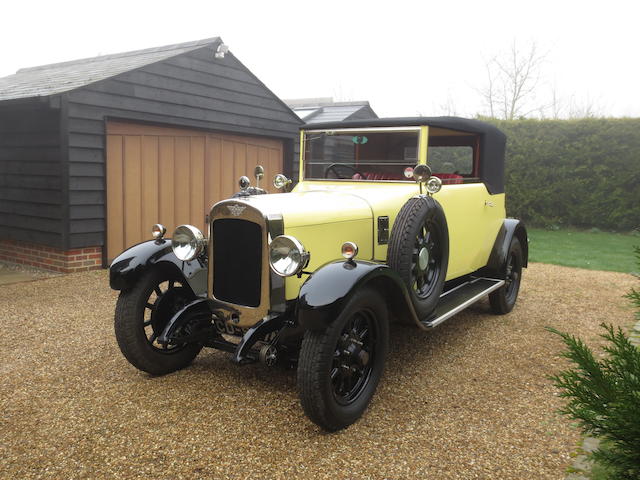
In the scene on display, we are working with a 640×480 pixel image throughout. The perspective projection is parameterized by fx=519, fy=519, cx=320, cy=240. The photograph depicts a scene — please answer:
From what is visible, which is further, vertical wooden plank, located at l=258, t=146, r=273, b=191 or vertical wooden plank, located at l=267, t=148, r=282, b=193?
vertical wooden plank, located at l=267, t=148, r=282, b=193

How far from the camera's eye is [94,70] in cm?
791

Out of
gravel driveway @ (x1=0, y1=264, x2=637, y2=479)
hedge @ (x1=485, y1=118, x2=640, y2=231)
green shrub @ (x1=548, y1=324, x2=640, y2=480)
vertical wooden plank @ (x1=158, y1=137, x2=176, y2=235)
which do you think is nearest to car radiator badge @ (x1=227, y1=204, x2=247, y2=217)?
gravel driveway @ (x1=0, y1=264, x2=637, y2=479)

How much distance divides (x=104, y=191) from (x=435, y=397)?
17.8ft

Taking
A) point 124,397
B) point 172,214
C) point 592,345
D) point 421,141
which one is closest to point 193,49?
point 172,214

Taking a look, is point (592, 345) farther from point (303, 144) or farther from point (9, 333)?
point (9, 333)

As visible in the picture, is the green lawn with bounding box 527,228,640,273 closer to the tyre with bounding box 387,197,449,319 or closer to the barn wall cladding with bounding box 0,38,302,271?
the tyre with bounding box 387,197,449,319

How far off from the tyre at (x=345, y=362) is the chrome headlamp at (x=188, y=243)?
1.05m

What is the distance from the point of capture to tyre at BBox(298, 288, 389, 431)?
2.71 metres

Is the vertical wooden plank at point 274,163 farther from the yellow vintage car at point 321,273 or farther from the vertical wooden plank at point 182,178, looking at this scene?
the yellow vintage car at point 321,273

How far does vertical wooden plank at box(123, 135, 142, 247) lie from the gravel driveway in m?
2.76

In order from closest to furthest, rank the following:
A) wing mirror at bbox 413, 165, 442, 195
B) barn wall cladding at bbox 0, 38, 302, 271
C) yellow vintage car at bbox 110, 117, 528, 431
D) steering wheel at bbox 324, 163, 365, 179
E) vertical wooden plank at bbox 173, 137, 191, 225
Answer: yellow vintage car at bbox 110, 117, 528, 431, wing mirror at bbox 413, 165, 442, 195, steering wheel at bbox 324, 163, 365, 179, barn wall cladding at bbox 0, 38, 302, 271, vertical wooden plank at bbox 173, 137, 191, 225

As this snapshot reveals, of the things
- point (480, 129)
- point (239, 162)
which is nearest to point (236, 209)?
point (480, 129)

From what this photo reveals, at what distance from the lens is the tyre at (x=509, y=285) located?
537 cm

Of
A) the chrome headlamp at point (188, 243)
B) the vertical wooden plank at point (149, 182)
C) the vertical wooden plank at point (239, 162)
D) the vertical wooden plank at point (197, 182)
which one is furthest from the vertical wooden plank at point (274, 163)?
the chrome headlamp at point (188, 243)
